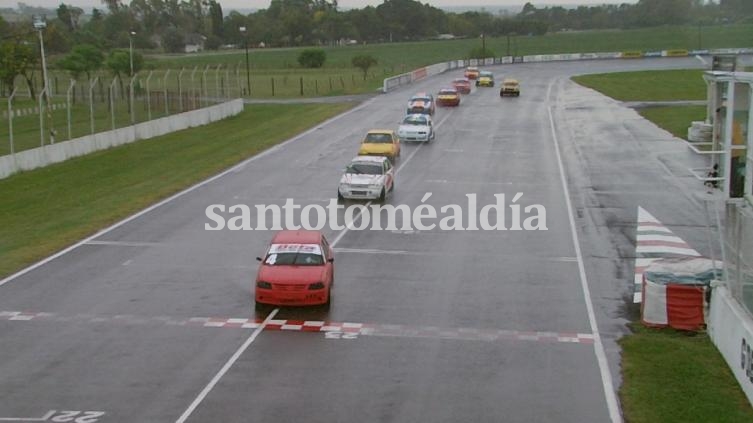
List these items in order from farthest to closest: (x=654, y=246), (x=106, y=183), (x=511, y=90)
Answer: (x=511, y=90) → (x=106, y=183) → (x=654, y=246)

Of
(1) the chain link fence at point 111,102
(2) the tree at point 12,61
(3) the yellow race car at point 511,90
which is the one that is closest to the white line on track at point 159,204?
(1) the chain link fence at point 111,102

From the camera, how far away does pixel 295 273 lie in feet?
62.4

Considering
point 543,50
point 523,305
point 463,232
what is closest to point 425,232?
point 463,232

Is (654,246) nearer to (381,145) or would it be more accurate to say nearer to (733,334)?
(733,334)

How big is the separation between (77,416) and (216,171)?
82.5 ft

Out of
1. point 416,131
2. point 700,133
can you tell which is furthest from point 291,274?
point 700,133

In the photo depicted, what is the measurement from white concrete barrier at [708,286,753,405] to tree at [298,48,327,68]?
11429 centimetres

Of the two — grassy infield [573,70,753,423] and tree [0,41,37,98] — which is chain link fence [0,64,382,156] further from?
grassy infield [573,70,753,423]

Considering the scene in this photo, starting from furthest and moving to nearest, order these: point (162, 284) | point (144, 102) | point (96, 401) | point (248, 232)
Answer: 1. point (144, 102)
2. point (248, 232)
3. point (162, 284)
4. point (96, 401)

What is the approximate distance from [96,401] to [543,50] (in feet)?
515

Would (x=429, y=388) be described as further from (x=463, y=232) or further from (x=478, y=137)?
(x=478, y=137)

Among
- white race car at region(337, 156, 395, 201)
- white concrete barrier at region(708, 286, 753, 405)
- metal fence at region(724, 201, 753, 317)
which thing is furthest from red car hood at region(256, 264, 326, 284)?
white race car at region(337, 156, 395, 201)

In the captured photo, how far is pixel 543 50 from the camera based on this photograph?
539 ft

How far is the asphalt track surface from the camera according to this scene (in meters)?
14.2
